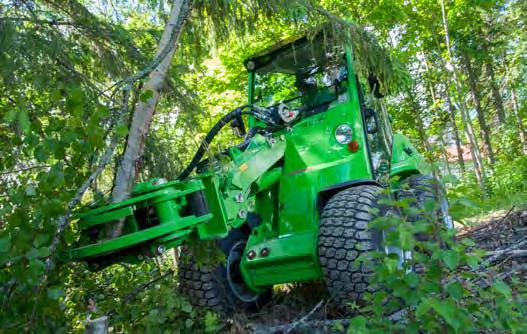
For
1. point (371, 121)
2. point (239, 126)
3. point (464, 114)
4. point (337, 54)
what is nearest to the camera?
point (239, 126)

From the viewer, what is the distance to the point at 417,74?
1527 centimetres

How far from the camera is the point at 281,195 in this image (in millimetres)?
4219

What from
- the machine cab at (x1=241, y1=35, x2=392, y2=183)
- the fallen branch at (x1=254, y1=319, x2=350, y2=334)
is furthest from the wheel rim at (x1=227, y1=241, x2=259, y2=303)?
the machine cab at (x1=241, y1=35, x2=392, y2=183)

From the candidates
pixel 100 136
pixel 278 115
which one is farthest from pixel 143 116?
pixel 278 115

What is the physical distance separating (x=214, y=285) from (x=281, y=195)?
1003 mm

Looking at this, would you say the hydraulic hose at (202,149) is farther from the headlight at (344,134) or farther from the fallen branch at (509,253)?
the fallen branch at (509,253)

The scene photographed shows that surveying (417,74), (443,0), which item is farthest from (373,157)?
(417,74)

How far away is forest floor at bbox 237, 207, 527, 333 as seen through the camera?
3.38 metres

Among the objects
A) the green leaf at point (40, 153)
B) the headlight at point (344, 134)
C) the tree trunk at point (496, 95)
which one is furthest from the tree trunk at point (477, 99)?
the green leaf at point (40, 153)

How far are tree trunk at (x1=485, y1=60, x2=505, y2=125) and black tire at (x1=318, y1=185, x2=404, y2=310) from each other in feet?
48.8

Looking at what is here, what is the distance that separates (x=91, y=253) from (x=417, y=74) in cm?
1463

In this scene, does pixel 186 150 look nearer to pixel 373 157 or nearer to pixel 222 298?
pixel 222 298

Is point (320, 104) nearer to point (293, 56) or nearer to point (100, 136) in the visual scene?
point (293, 56)

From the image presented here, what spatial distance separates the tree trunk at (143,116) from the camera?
2805 mm
